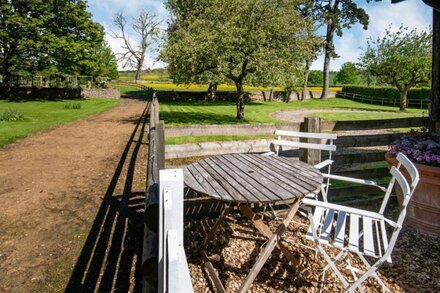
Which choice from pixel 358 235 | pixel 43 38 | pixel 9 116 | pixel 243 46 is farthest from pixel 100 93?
pixel 358 235

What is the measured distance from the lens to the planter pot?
13.5 ft

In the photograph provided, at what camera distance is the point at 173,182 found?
4.54 feet

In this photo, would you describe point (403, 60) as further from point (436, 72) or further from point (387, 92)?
point (436, 72)

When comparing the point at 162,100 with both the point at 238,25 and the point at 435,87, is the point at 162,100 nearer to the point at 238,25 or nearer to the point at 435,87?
the point at 238,25

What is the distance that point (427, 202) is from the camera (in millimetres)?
4199

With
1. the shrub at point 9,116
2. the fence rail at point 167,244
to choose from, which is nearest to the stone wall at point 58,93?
the shrub at point 9,116

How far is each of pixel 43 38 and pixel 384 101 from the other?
124 ft

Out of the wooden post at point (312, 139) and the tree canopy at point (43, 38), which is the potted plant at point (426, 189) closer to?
the wooden post at point (312, 139)

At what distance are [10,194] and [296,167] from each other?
5.45 m

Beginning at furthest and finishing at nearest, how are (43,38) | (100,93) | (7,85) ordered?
1. (100,93)
2. (7,85)
3. (43,38)

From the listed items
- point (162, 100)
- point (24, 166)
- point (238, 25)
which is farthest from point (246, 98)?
point (24, 166)

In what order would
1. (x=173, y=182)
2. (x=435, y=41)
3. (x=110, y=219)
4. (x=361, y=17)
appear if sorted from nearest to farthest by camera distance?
(x=173, y=182) → (x=110, y=219) → (x=435, y=41) → (x=361, y=17)

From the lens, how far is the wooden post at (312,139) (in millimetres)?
4480

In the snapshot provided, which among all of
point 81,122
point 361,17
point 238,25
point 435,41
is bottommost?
point 81,122
